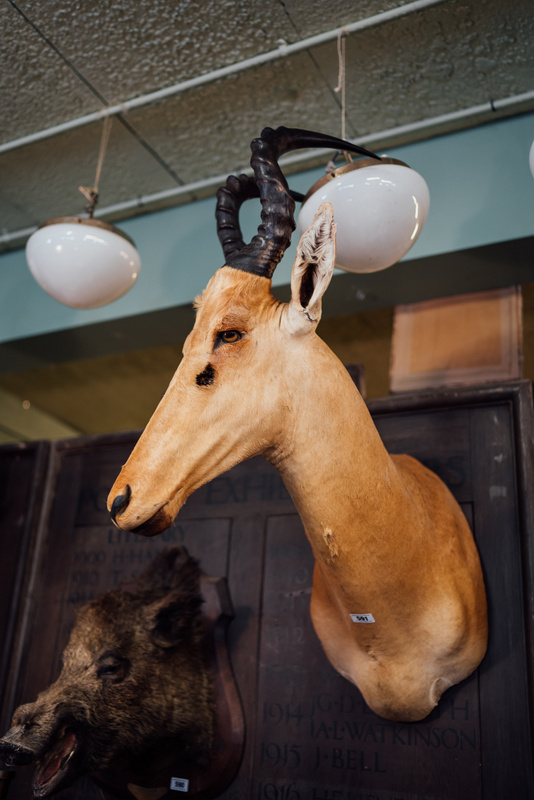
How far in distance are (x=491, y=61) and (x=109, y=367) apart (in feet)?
10.5

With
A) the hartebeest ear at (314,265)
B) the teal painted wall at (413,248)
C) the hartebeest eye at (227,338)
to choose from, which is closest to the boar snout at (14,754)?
the hartebeest eye at (227,338)

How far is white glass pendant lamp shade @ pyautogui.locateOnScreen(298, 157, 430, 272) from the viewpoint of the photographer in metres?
1.50

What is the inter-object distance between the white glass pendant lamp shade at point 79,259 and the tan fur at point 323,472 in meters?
0.64

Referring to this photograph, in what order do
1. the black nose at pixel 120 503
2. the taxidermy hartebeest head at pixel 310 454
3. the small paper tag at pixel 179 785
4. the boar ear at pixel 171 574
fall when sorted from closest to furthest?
the black nose at pixel 120 503 < the taxidermy hartebeest head at pixel 310 454 < the small paper tag at pixel 179 785 < the boar ear at pixel 171 574

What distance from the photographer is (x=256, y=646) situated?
1896 mm

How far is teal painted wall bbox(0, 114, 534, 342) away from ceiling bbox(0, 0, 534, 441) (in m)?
0.08

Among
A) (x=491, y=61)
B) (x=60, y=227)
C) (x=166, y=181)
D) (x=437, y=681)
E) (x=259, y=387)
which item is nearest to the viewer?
(x=259, y=387)

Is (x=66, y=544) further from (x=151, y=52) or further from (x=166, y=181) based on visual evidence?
(x=151, y=52)

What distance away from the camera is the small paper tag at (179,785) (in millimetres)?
1782

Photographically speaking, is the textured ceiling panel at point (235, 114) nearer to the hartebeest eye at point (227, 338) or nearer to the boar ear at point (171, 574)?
the hartebeest eye at point (227, 338)

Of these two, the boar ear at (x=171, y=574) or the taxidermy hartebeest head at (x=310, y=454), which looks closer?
the taxidermy hartebeest head at (x=310, y=454)

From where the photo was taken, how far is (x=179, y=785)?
1791 mm

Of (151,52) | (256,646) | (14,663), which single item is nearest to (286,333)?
(256,646)

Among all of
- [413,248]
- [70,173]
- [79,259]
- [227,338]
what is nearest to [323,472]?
[227,338]
